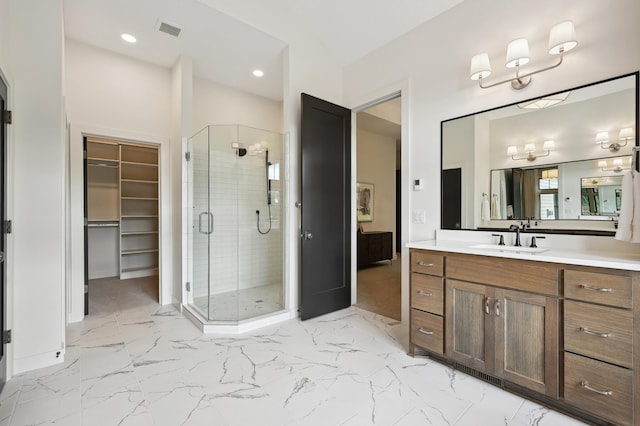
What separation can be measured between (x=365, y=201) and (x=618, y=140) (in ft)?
16.3

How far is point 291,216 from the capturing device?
10.8ft

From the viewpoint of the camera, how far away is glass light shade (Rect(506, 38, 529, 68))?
208cm

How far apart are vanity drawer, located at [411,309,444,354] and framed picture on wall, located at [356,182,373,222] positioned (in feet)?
14.2

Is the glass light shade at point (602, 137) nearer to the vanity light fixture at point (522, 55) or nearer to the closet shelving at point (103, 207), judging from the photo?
the vanity light fixture at point (522, 55)

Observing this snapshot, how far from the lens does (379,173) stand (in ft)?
23.5

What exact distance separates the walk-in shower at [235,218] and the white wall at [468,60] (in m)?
1.40

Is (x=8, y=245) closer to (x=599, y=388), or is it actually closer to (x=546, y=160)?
(x=599, y=388)

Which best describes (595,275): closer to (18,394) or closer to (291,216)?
(291,216)

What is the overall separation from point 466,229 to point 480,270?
2.24ft

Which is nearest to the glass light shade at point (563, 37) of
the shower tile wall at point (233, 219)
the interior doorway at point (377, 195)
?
the shower tile wall at point (233, 219)

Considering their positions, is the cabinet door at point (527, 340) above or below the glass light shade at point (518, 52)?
below

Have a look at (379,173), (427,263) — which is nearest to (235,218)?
(427,263)

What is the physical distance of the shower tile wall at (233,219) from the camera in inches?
132

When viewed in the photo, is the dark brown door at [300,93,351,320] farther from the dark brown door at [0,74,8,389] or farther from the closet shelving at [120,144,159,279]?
the closet shelving at [120,144,159,279]
